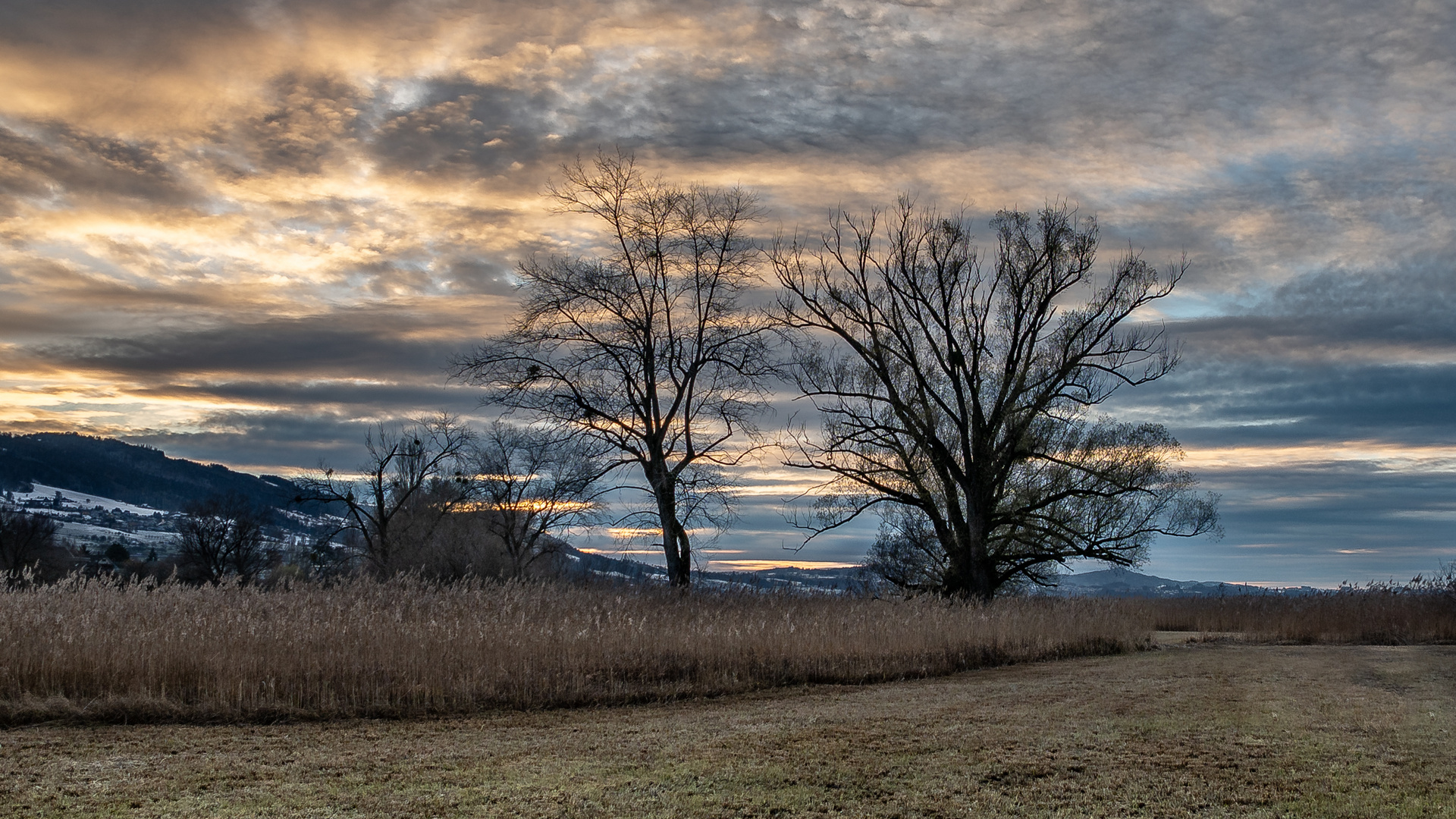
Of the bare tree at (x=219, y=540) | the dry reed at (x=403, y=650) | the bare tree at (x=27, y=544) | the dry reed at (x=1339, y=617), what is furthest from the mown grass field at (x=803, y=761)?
the bare tree at (x=219, y=540)

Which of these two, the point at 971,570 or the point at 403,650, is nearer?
the point at 403,650

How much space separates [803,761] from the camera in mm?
7000

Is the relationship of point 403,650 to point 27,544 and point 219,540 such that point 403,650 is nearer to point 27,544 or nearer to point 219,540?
point 219,540

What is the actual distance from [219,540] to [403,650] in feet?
205

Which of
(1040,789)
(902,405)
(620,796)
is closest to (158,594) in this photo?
(620,796)

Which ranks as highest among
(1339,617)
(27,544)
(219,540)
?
(1339,617)

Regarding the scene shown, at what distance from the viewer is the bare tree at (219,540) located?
2527 inches

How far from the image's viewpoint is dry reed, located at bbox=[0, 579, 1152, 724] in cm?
942

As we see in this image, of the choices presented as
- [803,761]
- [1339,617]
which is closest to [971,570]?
[1339,617]

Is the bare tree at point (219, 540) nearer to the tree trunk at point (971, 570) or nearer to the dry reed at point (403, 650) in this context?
the tree trunk at point (971, 570)

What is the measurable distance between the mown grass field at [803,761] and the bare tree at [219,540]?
6071 centimetres

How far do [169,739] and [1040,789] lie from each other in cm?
696

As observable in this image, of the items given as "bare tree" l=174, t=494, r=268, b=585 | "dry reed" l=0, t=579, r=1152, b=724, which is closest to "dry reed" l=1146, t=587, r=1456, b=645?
"dry reed" l=0, t=579, r=1152, b=724

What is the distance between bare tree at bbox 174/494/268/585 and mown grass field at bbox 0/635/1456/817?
60707 mm
